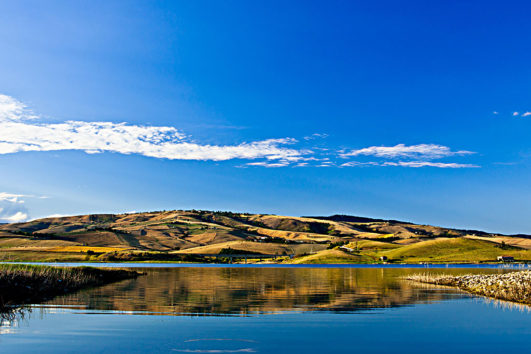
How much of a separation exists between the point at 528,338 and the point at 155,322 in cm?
2410

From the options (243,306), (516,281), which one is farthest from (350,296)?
(516,281)

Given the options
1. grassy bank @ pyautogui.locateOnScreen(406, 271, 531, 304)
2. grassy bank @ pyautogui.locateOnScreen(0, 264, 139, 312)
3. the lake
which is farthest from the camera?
grassy bank @ pyautogui.locateOnScreen(406, 271, 531, 304)

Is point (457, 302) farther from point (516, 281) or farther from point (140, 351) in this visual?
point (140, 351)

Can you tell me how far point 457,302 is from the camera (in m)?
46.6

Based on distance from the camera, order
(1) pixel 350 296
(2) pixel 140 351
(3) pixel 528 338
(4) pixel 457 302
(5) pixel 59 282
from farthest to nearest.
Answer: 1. (5) pixel 59 282
2. (1) pixel 350 296
3. (4) pixel 457 302
4. (3) pixel 528 338
5. (2) pixel 140 351

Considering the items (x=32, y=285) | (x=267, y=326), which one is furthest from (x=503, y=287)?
(x=32, y=285)

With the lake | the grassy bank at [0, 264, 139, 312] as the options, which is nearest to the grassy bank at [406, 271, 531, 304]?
the lake

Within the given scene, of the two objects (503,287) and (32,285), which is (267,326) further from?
(503,287)

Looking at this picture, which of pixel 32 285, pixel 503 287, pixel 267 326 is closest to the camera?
pixel 267 326

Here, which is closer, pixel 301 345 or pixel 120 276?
pixel 301 345

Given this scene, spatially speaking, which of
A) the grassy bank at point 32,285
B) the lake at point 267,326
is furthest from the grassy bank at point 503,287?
the grassy bank at point 32,285

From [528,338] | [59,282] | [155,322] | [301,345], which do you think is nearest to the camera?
[301,345]

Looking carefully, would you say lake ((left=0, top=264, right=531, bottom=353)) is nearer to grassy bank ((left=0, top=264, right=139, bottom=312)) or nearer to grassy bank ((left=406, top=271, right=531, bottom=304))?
grassy bank ((left=406, top=271, right=531, bottom=304))

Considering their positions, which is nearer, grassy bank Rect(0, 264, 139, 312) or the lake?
the lake
